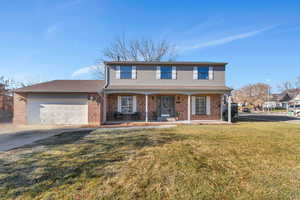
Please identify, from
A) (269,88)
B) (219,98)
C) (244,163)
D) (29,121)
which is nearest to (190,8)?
(219,98)

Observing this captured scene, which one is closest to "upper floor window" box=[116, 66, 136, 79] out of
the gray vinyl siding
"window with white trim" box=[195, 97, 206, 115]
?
the gray vinyl siding

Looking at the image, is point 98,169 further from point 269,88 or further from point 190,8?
point 269,88

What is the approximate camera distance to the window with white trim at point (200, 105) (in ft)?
39.2

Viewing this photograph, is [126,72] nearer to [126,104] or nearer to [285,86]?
[126,104]

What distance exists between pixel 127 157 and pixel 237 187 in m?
2.50

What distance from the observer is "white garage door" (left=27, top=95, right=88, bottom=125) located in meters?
9.94

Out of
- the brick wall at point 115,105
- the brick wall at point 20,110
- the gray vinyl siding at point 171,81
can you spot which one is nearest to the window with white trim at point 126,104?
the brick wall at point 115,105

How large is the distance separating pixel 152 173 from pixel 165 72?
10.0 metres

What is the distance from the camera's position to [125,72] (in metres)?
11.9

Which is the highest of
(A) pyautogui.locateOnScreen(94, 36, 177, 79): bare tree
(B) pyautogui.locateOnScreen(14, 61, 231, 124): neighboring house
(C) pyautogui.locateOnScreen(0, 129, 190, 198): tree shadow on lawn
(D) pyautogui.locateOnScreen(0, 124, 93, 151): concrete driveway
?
(A) pyautogui.locateOnScreen(94, 36, 177, 79): bare tree

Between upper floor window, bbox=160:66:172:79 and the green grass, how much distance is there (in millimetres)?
8401

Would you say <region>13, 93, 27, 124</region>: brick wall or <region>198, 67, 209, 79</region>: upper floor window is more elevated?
<region>198, 67, 209, 79</region>: upper floor window

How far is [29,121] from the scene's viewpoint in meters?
9.90

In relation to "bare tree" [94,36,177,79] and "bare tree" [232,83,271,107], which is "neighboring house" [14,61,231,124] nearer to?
"bare tree" [94,36,177,79]
